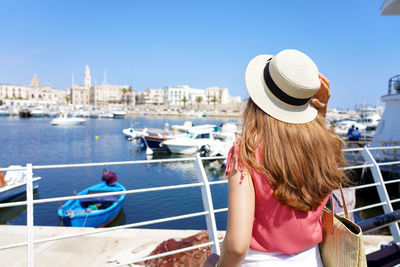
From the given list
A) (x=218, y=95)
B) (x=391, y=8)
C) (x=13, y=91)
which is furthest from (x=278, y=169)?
(x=13, y=91)

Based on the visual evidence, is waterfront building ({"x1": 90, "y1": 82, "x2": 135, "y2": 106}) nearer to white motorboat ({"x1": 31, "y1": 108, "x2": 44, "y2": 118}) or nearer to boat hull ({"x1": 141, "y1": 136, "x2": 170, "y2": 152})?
white motorboat ({"x1": 31, "y1": 108, "x2": 44, "y2": 118})

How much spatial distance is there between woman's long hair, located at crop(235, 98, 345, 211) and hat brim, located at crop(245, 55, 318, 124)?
2cm

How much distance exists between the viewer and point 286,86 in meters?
Answer: 1.12

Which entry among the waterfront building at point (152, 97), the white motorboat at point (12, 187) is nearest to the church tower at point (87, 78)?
the waterfront building at point (152, 97)

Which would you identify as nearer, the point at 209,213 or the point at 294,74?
the point at 294,74

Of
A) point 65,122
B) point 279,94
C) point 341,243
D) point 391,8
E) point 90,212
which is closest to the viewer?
point 279,94

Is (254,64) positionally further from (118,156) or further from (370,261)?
(118,156)

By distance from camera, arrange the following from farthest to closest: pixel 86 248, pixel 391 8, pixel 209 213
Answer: pixel 391 8 → pixel 86 248 → pixel 209 213

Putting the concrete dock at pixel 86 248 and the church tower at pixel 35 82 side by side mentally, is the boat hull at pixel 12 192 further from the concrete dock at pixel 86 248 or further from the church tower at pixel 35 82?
the church tower at pixel 35 82

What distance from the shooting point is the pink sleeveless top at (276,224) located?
1096 millimetres

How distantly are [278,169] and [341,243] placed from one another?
53cm

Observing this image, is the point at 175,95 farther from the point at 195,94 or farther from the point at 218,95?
the point at 218,95

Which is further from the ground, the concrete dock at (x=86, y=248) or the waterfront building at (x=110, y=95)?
the waterfront building at (x=110, y=95)

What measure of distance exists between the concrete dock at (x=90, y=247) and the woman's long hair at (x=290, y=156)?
2361mm
